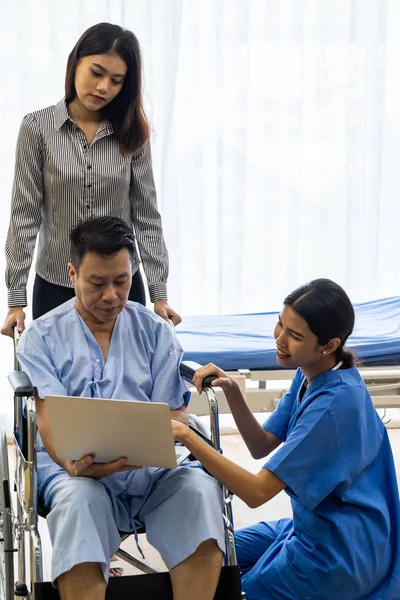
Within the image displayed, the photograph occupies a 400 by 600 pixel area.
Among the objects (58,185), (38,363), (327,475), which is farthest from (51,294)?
(327,475)

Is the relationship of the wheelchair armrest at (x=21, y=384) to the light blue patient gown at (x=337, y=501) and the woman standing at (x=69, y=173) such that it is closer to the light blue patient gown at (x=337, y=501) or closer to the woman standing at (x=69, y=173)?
the woman standing at (x=69, y=173)

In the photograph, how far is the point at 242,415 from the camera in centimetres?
235

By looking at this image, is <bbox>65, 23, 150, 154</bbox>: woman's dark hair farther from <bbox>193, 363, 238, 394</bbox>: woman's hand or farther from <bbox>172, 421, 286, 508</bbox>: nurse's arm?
<bbox>172, 421, 286, 508</bbox>: nurse's arm

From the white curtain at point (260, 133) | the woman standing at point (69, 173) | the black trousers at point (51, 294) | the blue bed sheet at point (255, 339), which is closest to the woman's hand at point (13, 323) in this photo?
the woman standing at point (69, 173)

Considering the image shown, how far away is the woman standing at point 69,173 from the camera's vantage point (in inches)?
101

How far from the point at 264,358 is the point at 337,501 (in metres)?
1.22

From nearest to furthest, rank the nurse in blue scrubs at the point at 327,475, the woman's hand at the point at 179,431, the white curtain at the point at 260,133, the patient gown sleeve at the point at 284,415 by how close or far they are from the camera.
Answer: the woman's hand at the point at 179,431
the nurse in blue scrubs at the point at 327,475
the patient gown sleeve at the point at 284,415
the white curtain at the point at 260,133

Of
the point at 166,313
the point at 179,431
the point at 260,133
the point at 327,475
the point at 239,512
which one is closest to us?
the point at 179,431

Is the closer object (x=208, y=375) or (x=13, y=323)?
(x=208, y=375)

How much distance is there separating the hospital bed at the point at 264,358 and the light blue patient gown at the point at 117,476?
0.93m

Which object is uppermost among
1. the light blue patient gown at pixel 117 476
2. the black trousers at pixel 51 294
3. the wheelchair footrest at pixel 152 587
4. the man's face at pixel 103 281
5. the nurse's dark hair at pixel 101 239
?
the nurse's dark hair at pixel 101 239

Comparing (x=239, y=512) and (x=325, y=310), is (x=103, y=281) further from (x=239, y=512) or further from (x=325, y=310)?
(x=239, y=512)

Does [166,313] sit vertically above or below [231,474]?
above

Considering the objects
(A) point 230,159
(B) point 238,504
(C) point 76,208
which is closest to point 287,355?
(C) point 76,208
